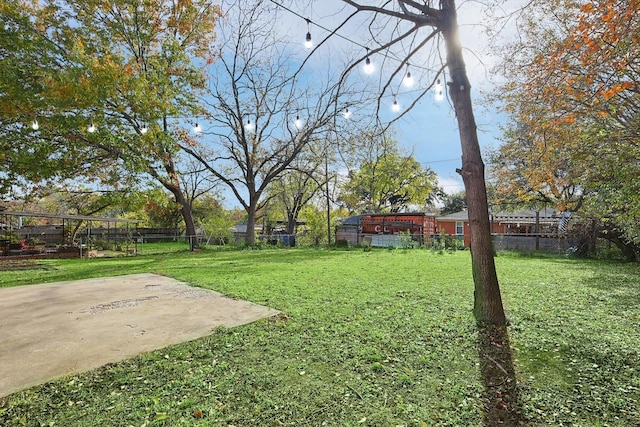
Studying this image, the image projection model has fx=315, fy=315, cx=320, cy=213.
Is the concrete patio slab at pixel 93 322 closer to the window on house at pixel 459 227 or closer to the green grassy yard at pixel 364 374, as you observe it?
the green grassy yard at pixel 364 374

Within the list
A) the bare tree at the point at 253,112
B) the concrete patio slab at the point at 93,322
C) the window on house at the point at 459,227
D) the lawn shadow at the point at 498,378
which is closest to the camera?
the lawn shadow at the point at 498,378

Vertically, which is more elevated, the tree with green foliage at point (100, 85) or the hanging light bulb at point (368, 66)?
the tree with green foliage at point (100, 85)

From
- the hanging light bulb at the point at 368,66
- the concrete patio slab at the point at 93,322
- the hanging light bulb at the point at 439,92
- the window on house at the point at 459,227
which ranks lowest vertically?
the concrete patio slab at the point at 93,322

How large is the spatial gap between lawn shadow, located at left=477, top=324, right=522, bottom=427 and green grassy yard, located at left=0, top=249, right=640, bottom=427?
0.16ft

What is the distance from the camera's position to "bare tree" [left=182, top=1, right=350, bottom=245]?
12386 mm

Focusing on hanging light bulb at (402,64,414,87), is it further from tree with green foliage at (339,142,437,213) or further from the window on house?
the window on house

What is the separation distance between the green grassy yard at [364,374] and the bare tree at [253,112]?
31.5 ft

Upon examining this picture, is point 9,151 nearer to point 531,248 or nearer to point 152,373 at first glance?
point 152,373

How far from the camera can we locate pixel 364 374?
2188 millimetres

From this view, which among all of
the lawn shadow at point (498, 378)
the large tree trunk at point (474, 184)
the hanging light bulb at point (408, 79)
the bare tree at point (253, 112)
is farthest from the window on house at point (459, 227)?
the lawn shadow at point (498, 378)

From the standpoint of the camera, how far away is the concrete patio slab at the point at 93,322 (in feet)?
7.78

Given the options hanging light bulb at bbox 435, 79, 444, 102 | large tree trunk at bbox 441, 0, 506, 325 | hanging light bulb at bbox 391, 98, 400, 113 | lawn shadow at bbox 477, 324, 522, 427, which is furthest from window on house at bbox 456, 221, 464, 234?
lawn shadow at bbox 477, 324, 522, 427

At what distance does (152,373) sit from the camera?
7.23ft

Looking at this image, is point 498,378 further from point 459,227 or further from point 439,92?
point 459,227
